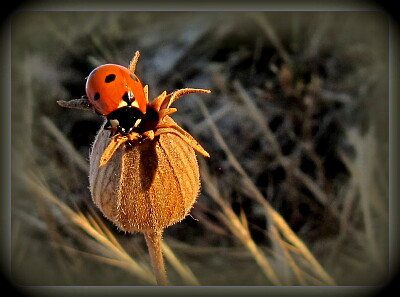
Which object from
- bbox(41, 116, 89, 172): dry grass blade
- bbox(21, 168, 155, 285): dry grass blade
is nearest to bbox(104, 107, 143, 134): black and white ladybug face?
bbox(21, 168, 155, 285): dry grass blade

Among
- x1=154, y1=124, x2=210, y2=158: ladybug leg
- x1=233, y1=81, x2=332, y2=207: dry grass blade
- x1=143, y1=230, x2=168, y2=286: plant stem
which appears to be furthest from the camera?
x1=233, y1=81, x2=332, y2=207: dry grass blade

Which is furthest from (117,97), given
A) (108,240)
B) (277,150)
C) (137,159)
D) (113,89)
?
(277,150)

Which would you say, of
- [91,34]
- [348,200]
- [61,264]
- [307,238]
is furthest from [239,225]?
[91,34]

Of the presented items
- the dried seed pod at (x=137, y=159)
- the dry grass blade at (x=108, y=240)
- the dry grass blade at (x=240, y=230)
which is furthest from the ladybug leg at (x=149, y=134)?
the dry grass blade at (x=240, y=230)

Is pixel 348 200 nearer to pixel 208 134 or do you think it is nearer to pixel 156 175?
pixel 208 134

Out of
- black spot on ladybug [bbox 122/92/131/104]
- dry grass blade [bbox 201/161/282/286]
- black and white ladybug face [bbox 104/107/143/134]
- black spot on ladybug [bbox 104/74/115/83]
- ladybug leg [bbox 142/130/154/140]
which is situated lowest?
dry grass blade [bbox 201/161/282/286]

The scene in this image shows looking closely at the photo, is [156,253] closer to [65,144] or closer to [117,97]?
[117,97]

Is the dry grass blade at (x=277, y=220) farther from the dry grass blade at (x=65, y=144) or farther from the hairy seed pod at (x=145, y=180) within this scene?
the hairy seed pod at (x=145, y=180)

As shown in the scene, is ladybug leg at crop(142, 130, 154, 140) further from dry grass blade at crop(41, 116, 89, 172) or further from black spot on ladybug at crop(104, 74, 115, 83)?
dry grass blade at crop(41, 116, 89, 172)

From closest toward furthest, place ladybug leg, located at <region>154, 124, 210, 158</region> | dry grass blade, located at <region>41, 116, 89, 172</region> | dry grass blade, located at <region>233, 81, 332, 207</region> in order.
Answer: ladybug leg, located at <region>154, 124, 210, 158</region> → dry grass blade, located at <region>41, 116, 89, 172</region> → dry grass blade, located at <region>233, 81, 332, 207</region>
